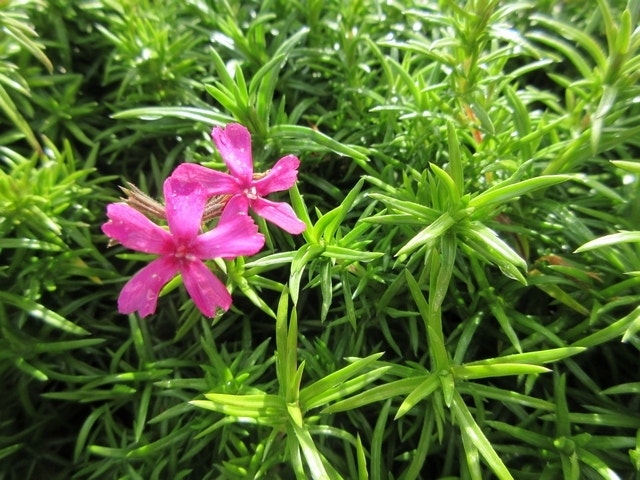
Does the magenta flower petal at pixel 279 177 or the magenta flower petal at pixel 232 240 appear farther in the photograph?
the magenta flower petal at pixel 279 177

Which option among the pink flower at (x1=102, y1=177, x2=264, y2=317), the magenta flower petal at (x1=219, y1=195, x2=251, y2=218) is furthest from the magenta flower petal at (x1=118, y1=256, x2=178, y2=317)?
the magenta flower petal at (x1=219, y1=195, x2=251, y2=218)

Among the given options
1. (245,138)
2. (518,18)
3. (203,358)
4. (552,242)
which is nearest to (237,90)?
(245,138)

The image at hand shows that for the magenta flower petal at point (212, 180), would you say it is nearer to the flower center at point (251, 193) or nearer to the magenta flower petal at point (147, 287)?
the flower center at point (251, 193)

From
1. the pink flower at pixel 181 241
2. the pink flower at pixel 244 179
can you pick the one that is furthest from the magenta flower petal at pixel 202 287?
the pink flower at pixel 244 179

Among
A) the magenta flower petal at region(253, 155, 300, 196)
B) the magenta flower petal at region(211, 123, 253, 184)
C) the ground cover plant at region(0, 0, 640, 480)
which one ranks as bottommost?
the ground cover plant at region(0, 0, 640, 480)

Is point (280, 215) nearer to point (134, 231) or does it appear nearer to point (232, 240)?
point (232, 240)

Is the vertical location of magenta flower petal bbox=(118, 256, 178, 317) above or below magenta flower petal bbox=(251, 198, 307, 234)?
below

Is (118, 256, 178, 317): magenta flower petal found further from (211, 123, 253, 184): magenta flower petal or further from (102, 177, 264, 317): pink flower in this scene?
(211, 123, 253, 184): magenta flower petal
